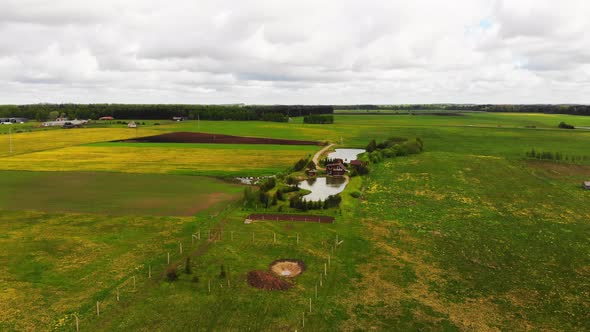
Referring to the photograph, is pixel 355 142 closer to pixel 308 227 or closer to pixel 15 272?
pixel 308 227

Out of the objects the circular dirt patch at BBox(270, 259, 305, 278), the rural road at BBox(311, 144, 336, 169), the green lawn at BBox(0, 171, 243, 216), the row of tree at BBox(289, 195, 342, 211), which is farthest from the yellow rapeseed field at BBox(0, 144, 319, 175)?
the circular dirt patch at BBox(270, 259, 305, 278)

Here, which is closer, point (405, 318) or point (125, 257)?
point (405, 318)

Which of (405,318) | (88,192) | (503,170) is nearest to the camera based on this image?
(405,318)

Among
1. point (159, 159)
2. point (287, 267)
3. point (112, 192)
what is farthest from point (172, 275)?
point (159, 159)

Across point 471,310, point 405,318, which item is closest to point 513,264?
point 471,310

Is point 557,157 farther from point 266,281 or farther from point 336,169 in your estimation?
point 266,281
